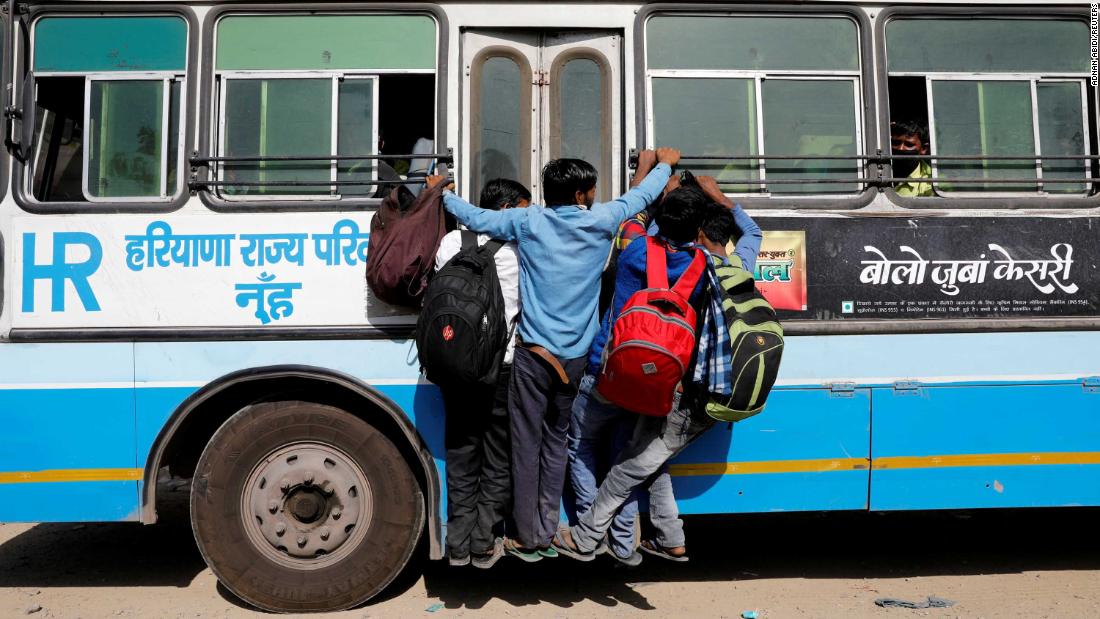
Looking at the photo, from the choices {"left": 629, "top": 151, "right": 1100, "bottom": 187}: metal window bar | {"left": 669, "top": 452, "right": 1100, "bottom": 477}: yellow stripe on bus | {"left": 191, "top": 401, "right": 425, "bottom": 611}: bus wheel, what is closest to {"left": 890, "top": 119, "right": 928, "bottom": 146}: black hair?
{"left": 629, "top": 151, "right": 1100, "bottom": 187}: metal window bar

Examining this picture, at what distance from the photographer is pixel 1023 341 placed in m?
4.46

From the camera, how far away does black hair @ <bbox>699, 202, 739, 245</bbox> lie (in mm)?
4375

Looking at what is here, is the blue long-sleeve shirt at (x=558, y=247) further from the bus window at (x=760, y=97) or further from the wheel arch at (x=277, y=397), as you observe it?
the wheel arch at (x=277, y=397)

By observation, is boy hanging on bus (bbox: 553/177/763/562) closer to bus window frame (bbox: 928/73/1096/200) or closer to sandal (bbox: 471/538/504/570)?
sandal (bbox: 471/538/504/570)

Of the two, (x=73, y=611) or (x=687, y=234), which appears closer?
(x=687, y=234)

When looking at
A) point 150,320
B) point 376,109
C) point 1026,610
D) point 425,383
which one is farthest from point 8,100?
point 1026,610

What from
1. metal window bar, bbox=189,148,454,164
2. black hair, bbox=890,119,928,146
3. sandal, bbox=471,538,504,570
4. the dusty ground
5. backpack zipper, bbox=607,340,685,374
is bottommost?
the dusty ground

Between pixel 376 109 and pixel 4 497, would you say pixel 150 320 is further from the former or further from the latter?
pixel 376 109

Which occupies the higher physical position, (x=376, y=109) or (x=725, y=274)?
(x=376, y=109)

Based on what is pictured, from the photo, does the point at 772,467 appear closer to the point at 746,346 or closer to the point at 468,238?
the point at 746,346

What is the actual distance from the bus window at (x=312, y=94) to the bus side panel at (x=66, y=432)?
1.00 metres

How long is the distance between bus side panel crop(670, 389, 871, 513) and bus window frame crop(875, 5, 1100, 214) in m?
0.96

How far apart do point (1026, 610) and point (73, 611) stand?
448cm

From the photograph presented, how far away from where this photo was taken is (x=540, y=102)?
4.54 metres
